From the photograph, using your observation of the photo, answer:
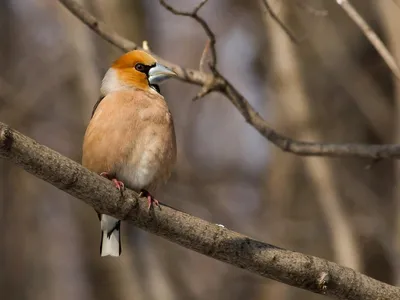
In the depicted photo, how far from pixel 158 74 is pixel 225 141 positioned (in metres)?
5.94

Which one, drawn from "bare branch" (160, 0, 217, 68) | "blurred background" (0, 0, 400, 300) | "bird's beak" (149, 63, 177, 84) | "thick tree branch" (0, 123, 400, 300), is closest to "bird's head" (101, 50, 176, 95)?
"bird's beak" (149, 63, 177, 84)

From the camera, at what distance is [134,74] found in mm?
4777

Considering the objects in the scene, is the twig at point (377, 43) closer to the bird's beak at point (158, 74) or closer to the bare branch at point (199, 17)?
the bare branch at point (199, 17)

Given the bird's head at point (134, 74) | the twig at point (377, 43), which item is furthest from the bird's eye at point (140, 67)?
the twig at point (377, 43)

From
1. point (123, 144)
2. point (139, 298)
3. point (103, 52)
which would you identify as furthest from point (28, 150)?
Answer: point (103, 52)

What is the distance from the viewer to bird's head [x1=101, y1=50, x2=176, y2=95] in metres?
4.67

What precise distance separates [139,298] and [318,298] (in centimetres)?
188

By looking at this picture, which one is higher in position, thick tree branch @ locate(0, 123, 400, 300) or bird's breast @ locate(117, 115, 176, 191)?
bird's breast @ locate(117, 115, 176, 191)

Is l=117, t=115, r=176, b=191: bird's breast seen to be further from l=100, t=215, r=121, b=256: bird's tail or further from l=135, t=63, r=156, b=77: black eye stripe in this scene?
l=135, t=63, r=156, b=77: black eye stripe

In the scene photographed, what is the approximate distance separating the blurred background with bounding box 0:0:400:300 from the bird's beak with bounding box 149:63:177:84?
1040 millimetres

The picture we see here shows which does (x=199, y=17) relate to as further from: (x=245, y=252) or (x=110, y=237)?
(x=110, y=237)

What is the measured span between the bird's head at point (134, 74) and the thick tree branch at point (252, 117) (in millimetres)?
367

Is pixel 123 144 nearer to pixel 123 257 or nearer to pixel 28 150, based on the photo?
pixel 28 150

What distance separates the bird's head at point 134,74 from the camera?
467 centimetres
